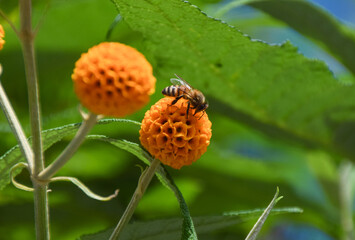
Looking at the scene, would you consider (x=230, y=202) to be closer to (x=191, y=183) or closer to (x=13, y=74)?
(x=191, y=183)

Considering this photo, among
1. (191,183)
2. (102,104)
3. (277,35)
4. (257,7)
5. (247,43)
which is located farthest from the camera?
(277,35)

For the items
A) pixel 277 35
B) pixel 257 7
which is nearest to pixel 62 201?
pixel 257 7

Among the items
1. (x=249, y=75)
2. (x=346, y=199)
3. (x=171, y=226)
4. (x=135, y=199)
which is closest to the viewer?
(x=135, y=199)

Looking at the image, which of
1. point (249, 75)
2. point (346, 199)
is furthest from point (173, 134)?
point (346, 199)

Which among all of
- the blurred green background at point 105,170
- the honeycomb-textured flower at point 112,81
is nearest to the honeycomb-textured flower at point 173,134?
the honeycomb-textured flower at point 112,81

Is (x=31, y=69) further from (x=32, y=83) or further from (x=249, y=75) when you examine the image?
(x=249, y=75)

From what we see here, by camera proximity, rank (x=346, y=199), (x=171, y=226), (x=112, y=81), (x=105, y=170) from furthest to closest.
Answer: (x=346, y=199) → (x=105, y=170) → (x=171, y=226) → (x=112, y=81)
